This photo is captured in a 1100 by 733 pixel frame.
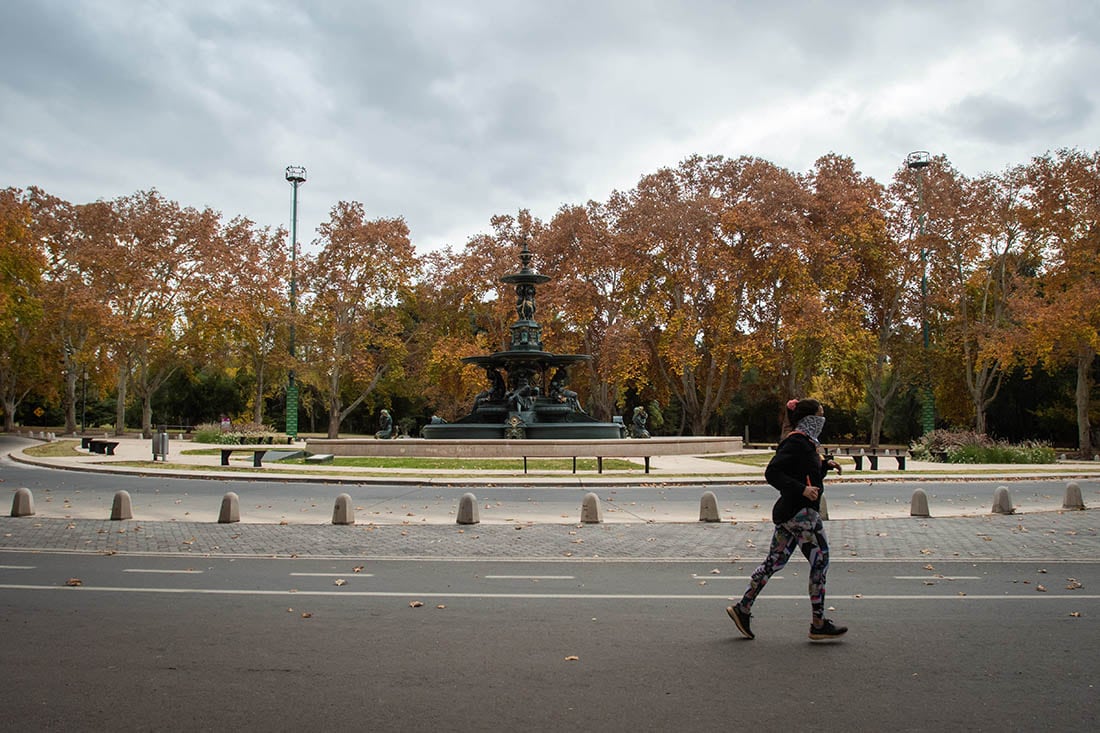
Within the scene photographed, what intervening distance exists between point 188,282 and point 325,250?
831 cm

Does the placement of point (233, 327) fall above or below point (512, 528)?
above

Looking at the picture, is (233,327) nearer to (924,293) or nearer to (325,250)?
(325,250)

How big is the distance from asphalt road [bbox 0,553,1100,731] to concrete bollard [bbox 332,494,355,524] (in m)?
4.24

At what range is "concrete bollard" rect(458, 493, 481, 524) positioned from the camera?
14.5 metres

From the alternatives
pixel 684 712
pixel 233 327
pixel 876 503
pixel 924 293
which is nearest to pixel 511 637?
pixel 684 712

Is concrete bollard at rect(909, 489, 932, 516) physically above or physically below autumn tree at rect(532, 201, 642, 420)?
below

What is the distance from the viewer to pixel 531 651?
256 inches

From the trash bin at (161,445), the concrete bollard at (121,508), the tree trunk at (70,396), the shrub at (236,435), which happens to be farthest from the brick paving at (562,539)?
the tree trunk at (70,396)

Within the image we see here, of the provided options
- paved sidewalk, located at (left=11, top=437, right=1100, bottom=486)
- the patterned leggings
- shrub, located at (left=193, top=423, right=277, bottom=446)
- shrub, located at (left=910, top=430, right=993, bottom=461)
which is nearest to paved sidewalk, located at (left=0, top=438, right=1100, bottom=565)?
the patterned leggings

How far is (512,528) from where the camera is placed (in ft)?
46.2

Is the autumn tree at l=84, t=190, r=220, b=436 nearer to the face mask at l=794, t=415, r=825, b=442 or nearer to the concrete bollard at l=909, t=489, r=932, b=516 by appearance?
the concrete bollard at l=909, t=489, r=932, b=516

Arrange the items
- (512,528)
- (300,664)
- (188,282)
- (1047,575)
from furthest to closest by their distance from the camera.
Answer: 1. (188,282)
2. (512,528)
3. (1047,575)
4. (300,664)

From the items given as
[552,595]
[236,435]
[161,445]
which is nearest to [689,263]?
[236,435]

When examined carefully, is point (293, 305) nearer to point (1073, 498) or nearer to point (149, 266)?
point (149, 266)
